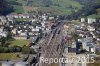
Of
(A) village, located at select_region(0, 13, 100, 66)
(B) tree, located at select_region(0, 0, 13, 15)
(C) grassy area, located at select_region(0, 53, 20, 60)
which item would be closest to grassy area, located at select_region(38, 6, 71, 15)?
(A) village, located at select_region(0, 13, 100, 66)

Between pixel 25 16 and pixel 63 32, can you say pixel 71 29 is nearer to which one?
pixel 63 32

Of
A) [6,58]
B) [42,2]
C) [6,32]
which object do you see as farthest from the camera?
[42,2]

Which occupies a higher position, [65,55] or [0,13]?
[0,13]

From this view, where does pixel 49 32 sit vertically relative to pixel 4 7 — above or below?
below

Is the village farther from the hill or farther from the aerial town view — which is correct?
the hill

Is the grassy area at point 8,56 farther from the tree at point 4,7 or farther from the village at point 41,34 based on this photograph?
the tree at point 4,7

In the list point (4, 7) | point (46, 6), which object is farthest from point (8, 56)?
point (46, 6)

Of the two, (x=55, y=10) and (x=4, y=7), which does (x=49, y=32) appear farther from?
(x=4, y=7)

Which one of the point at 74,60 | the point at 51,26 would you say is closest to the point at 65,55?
the point at 74,60
